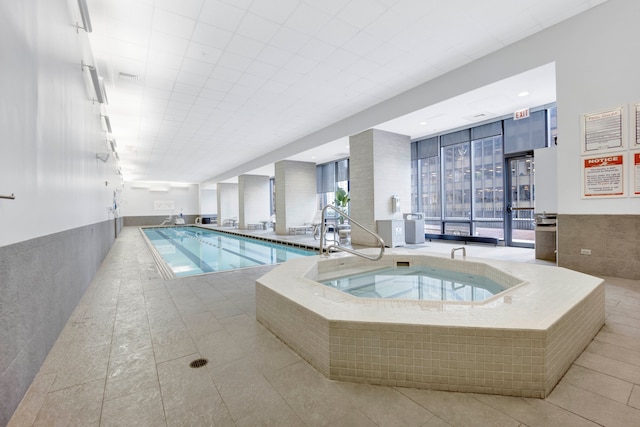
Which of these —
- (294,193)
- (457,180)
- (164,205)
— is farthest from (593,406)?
(164,205)

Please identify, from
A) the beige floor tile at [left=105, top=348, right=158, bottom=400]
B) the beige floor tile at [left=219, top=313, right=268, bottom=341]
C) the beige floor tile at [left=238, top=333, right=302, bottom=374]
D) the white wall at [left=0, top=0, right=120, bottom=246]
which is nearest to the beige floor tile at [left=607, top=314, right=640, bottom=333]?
the beige floor tile at [left=238, top=333, right=302, bottom=374]

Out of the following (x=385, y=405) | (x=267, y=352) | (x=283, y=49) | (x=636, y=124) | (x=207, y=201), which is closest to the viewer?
(x=385, y=405)

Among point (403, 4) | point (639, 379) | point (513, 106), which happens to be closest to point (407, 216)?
point (513, 106)

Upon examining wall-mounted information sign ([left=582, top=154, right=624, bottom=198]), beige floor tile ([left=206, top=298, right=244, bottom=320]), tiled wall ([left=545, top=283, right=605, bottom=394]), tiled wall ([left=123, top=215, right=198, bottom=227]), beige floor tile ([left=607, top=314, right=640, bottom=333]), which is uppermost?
wall-mounted information sign ([left=582, top=154, right=624, bottom=198])

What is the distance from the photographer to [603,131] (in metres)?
3.42

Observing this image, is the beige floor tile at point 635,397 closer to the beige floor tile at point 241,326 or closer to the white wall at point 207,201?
the beige floor tile at point 241,326

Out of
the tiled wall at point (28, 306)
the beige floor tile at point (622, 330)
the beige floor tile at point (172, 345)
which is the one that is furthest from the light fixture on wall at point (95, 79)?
the beige floor tile at point (622, 330)

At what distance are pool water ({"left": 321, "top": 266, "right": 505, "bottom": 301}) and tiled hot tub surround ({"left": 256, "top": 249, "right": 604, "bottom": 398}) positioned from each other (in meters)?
1.06

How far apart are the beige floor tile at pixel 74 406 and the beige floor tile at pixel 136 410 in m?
0.04

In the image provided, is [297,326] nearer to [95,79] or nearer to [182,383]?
[182,383]

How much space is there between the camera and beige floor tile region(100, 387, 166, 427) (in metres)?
1.27

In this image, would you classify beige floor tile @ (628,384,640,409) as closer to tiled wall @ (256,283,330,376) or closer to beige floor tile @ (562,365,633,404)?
beige floor tile @ (562,365,633,404)

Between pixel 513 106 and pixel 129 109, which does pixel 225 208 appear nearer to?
pixel 129 109

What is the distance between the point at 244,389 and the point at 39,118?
2177mm
